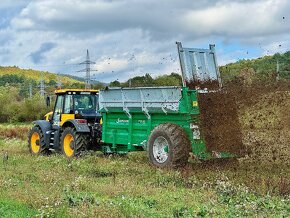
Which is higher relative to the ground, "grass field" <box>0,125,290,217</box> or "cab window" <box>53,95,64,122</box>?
"cab window" <box>53,95,64,122</box>

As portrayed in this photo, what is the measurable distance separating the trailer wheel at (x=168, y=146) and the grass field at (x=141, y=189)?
33 centimetres

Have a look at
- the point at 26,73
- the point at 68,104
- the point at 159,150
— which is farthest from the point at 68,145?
the point at 26,73

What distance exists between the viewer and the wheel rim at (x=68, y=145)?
18.0m

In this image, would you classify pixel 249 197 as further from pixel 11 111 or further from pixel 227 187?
pixel 11 111

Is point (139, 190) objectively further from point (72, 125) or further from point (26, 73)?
point (26, 73)

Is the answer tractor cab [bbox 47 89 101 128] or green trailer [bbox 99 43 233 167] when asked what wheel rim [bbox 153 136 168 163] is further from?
tractor cab [bbox 47 89 101 128]

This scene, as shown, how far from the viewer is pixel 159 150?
46.6ft

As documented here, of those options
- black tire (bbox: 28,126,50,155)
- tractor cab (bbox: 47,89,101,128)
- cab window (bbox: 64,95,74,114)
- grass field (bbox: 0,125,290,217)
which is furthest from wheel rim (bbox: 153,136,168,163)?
black tire (bbox: 28,126,50,155)

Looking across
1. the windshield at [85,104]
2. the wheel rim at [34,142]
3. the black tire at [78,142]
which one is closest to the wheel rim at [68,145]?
Answer: the black tire at [78,142]

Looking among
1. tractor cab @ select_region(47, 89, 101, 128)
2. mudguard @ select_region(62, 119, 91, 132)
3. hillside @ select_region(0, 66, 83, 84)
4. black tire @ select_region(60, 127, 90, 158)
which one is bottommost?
black tire @ select_region(60, 127, 90, 158)

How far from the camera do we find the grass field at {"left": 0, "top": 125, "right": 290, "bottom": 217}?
8.04 meters

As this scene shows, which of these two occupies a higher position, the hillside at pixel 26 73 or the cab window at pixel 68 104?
the hillside at pixel 26 73

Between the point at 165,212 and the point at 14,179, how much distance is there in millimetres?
5322

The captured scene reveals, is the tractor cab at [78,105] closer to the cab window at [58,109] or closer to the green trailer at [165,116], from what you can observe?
the cab window at [58,109]
